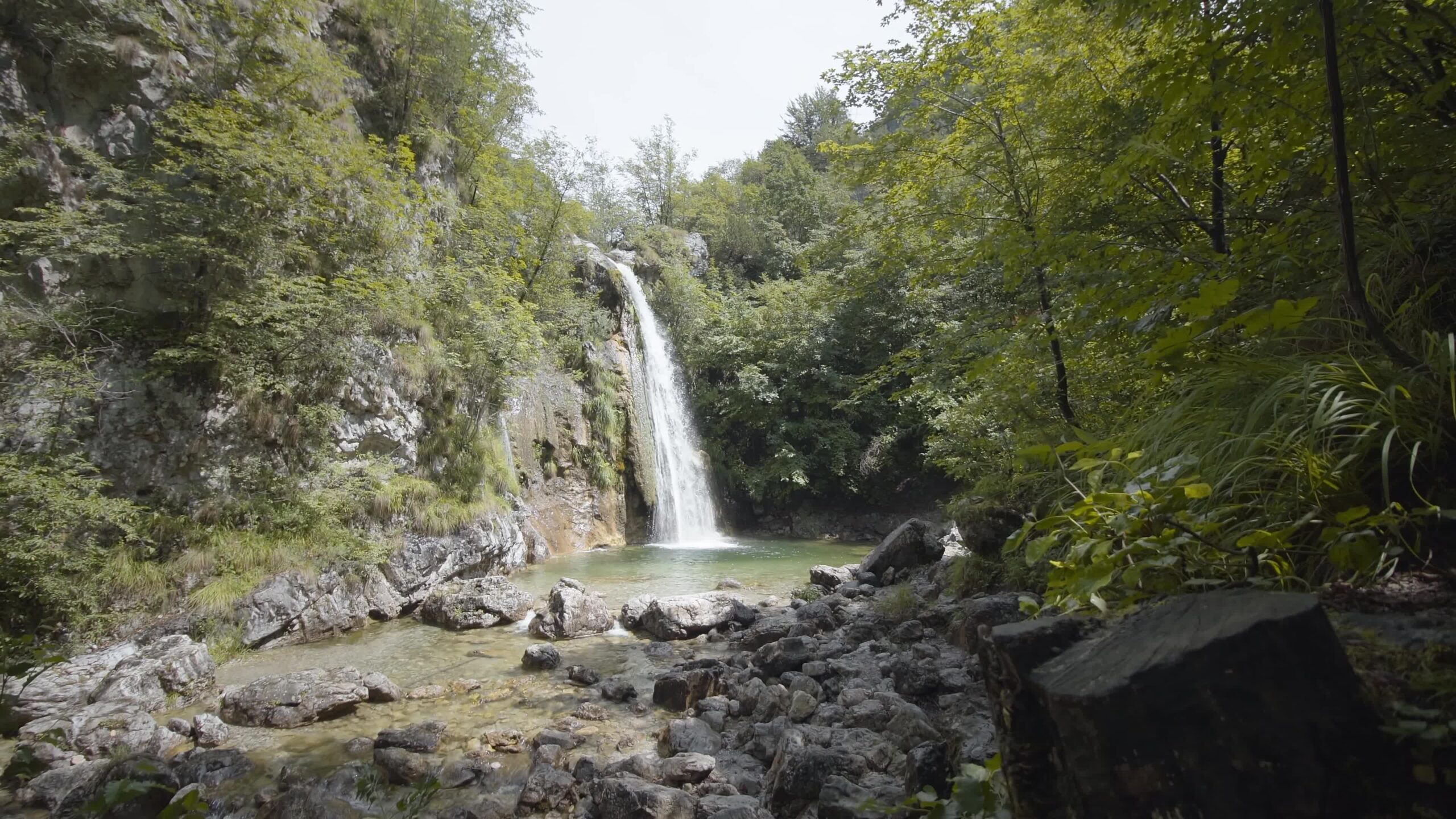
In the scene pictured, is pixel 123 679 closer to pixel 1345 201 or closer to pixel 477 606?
pixel 477 606

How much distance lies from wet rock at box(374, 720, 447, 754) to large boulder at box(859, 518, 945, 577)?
21.5 feet

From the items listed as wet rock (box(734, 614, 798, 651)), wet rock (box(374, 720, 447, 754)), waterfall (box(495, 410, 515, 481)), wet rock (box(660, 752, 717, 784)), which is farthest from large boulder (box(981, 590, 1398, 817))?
waterfall (box(495, 410, 515, 481))

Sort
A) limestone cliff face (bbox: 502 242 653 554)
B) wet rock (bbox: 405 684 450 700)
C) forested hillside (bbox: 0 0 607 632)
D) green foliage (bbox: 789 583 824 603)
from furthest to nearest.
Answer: limestone cliff face (bbox: 502 242 653 554) < green foliage (bbox: 789 583 824 603) < forested hillside (bbox: 0 0 607 632) < wet rock (bbox: 405 684 450 700)

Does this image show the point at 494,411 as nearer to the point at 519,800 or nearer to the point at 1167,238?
the point at 519,800

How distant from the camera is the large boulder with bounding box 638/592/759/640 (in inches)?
288

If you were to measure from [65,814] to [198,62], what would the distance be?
9152 millimetres

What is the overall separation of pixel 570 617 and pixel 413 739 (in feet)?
9.89

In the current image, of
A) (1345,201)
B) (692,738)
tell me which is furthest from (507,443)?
(1345,201)

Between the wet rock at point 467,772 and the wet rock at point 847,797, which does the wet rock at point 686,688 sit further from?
the wet rock at point 847,797

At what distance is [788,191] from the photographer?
96.5 feet

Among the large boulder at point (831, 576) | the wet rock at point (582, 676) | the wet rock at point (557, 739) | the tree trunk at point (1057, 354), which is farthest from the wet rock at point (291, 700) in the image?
the tree trunk at point (1057, 354)

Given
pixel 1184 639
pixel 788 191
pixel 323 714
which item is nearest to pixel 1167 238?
pixel 1184 639

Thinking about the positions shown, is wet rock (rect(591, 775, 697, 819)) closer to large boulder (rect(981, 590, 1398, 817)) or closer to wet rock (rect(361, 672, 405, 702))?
large boulder (rect(981, 590, 1398, 817))

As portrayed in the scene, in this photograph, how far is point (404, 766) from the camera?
4.14 meters
